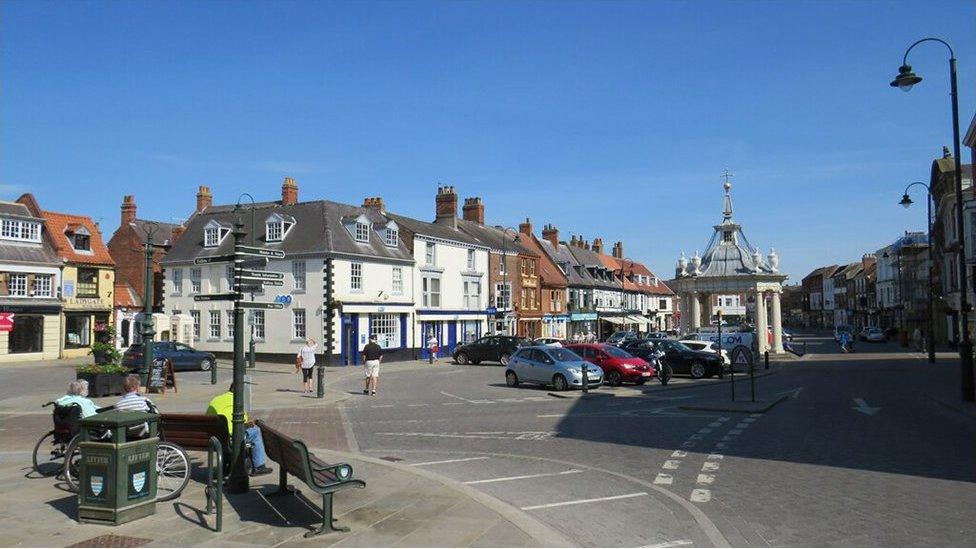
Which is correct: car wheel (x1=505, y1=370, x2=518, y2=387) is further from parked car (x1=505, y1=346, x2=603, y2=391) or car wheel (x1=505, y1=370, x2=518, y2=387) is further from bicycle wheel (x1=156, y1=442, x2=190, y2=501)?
bicycle wheel (x1=156, y1=442, x2=190, y2=501)

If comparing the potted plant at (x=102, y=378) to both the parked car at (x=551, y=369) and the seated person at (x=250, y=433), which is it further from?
the seated person at (x=250, y=433)

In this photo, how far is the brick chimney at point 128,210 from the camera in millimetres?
55156

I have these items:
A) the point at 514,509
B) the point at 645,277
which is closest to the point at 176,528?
the point at 514,509

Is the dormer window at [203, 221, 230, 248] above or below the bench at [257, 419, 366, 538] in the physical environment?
above

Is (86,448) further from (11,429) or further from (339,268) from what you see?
(339,268)

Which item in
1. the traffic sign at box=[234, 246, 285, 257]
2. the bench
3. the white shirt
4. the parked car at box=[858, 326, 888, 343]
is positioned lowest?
the parked car at box=[858, 326, 888, 343]

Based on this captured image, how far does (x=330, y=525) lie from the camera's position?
771cm

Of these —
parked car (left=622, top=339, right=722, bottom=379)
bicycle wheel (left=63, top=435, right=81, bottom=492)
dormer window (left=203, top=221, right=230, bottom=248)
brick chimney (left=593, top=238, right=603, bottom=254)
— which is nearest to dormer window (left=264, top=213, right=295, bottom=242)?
dormer window (left=203, top=221, right=230, bottom=248)

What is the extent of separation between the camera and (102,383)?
22.0 m

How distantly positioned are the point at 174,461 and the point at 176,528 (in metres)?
1.71

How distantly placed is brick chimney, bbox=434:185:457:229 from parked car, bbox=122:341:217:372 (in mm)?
23946

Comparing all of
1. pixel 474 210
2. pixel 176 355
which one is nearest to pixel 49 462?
pixel 176 355

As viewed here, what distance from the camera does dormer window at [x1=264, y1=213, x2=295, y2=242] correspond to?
42562 mm

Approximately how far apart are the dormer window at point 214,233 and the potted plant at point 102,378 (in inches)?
902
